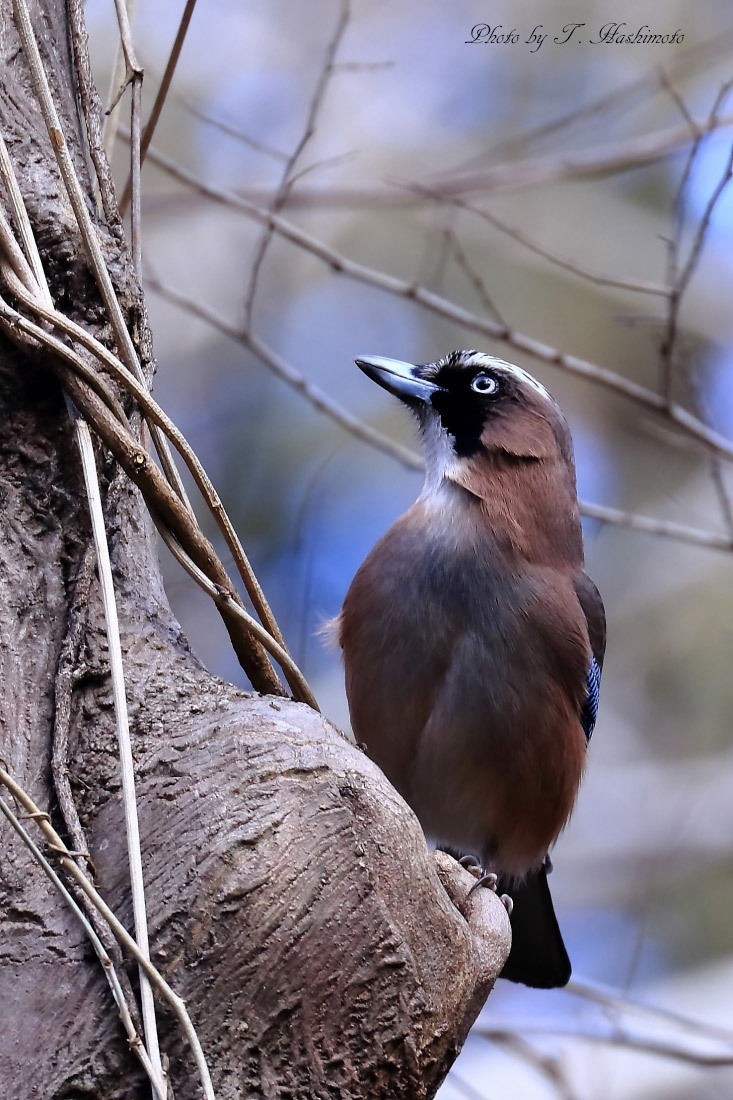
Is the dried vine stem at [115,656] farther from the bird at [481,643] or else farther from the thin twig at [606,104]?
the thin twig at [606,104]

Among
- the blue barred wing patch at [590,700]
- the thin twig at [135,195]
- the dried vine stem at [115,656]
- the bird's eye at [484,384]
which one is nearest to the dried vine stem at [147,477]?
the dried vine stem at [115,656]

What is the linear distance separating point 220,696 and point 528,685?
1252 millimetres

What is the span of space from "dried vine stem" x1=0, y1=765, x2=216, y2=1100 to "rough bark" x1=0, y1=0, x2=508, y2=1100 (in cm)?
5

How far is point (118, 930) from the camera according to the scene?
153 centimetres

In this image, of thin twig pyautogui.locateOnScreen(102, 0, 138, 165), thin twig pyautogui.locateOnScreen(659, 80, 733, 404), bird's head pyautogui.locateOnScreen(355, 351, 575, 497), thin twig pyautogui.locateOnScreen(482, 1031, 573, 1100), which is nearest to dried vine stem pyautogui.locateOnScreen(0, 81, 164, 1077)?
thin twig pyautogui.locateOnScreen(102, 0, 138, 165)

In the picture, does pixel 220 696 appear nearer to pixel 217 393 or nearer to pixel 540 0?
pixel 217 393

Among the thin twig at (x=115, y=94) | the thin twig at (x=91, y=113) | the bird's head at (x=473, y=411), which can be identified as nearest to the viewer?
the thin twig at (x=91, y=113)

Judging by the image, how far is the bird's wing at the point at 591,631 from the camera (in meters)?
3.33

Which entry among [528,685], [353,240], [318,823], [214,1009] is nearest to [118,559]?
[318,823]

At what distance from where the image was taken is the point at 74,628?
74.1 inches

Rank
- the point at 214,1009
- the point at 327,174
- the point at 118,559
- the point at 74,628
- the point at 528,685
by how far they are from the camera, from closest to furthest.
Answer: the point at 214,1009
the point at 74,628
the point at 118,559
the point at 528,685
the point at 327,174

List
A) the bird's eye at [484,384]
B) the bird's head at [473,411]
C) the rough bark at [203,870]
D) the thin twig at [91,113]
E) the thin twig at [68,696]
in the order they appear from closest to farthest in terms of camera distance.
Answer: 1. the rough bark at [203,870]
2. the thin twig at [68,696]
3. the thin twig at [91,113]
4. the bird's head at [473,411]
5. the bird's eye at [484,384]

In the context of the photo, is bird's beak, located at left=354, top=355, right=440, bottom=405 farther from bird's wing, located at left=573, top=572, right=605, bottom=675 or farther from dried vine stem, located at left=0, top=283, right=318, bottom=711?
dried vine stem, located at left=0, top=283, right=318, bottom=711

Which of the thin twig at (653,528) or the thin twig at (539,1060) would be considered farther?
the thin twig at (539,1060)
